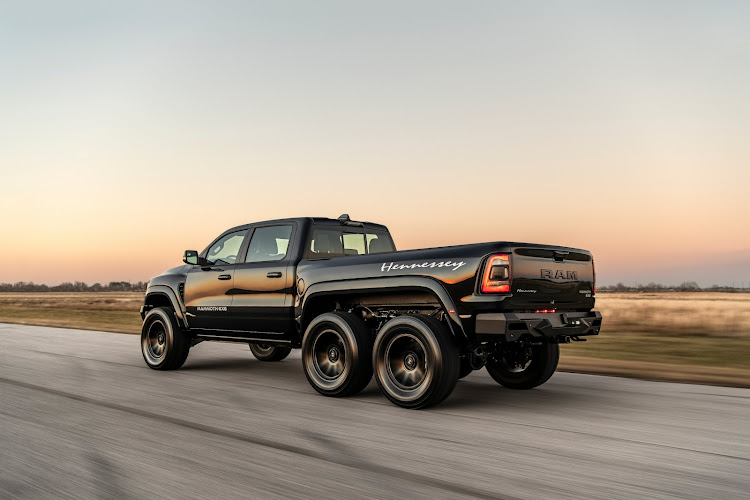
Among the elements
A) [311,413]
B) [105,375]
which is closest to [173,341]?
[105,375]

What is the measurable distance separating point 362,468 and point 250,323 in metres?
4.75

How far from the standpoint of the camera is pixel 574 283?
746 cm

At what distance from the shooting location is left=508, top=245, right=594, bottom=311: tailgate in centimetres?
665

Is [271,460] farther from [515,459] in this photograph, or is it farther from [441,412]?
[441,412]

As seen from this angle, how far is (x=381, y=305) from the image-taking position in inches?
304

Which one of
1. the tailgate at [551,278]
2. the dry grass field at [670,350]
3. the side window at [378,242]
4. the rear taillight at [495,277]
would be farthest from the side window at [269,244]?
the dry grass field at [670,350]

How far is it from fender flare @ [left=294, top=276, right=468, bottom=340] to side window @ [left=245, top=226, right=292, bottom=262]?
891 millimetres

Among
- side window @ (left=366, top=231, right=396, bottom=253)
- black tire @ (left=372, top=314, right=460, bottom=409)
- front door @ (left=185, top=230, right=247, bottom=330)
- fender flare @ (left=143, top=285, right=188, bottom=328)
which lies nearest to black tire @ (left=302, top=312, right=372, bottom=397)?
black tire @ (left=372, top=314, right=460, bottom=409)

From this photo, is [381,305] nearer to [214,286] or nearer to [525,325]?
[525,325]

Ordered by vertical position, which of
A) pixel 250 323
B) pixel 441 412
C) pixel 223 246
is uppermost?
pixel 223 246

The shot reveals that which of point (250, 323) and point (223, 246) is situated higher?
point (223, 246)

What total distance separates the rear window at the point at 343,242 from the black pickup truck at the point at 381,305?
2 centimetres

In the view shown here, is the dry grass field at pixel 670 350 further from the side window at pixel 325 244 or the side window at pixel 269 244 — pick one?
the side window at pixel 269 244

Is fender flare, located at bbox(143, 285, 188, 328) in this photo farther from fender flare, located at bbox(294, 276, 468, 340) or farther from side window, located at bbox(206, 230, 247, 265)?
fender flare, located at bbox(294, 276, 468, 340)
